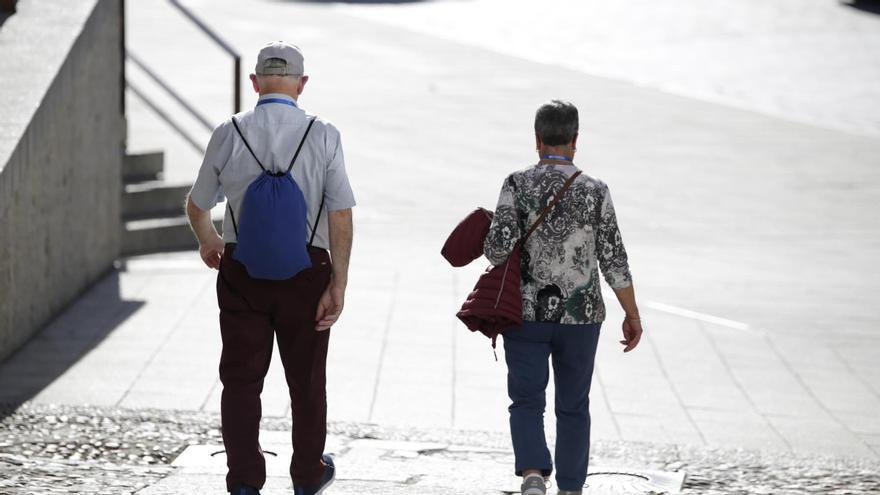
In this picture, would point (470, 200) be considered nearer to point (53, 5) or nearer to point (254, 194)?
point (53, 5)

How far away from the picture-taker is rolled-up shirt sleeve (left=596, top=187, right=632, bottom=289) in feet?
18.0

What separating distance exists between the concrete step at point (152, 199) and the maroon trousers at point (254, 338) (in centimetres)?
669

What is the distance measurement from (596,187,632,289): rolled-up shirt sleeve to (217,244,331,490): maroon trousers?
1052 mm

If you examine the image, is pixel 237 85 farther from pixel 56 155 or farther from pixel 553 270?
pixel 553 270

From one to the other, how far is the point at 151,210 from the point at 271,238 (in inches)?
281

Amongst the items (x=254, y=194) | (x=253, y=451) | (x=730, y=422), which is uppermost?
(x=254, y=194)

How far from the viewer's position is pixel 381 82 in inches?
881

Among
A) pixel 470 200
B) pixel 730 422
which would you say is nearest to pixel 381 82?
pixel 470 200

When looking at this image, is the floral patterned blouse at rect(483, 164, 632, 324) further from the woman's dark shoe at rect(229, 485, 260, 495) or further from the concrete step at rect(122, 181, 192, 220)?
the concrete step at rect(122, 181, 192, 220)

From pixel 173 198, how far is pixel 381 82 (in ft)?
35.0

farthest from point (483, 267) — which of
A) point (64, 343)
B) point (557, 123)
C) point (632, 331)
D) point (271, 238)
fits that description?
point (271, 238)

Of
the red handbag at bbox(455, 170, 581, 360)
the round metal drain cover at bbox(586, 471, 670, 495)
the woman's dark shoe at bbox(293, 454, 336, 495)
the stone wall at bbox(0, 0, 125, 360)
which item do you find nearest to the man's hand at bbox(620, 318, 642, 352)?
the red handbag at bbox(455, 170, 581, 360)

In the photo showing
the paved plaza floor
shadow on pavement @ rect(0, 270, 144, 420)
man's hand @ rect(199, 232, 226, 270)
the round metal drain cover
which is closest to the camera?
man's hand @ rect(199, 232, 226, 270)

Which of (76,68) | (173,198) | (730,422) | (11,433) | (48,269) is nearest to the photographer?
(11,433)
